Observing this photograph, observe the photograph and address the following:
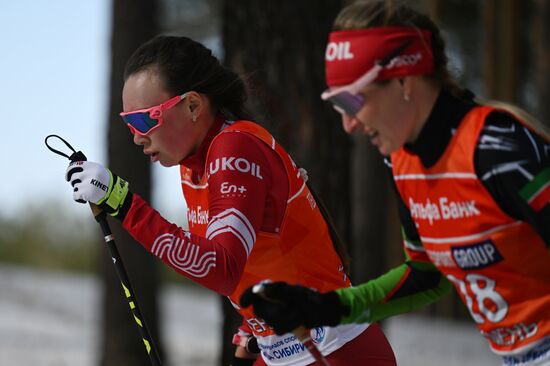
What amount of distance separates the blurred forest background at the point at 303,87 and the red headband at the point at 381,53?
231mm

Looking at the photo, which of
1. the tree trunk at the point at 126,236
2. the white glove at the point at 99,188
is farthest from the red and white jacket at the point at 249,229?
the tree trunk at the point at 126,236

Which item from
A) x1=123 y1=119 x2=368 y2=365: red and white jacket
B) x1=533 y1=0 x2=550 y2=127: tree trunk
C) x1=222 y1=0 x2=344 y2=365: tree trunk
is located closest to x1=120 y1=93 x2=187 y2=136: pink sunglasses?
x1=123 y1=119 x2=368 y2=365: red and white jacket

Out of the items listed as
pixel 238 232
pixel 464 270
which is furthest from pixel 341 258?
pixel 464 270

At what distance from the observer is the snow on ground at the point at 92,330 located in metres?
11.2

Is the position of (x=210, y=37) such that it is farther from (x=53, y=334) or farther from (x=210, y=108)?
(x=210, y=108)

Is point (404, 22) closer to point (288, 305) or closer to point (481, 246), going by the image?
point (481, 246)

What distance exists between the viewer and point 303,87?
579cm

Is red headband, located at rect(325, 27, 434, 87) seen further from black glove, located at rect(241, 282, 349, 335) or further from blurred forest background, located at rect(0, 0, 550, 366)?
black glove, located at rect(241, 282, 349, 335)

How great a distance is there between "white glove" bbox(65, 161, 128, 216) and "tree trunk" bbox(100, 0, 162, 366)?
4.49m

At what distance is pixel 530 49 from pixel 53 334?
7267 millimetres

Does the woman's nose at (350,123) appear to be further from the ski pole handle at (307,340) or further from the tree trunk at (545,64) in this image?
the tree trunk at (545,64)

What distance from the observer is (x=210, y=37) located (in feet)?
51.1

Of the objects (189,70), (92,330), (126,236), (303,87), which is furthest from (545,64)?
(189,70)

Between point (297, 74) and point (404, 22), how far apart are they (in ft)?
9.43
